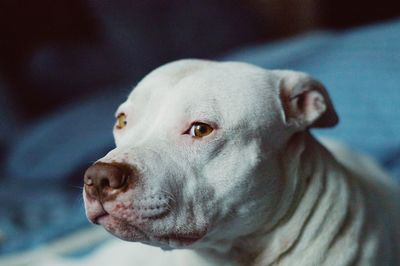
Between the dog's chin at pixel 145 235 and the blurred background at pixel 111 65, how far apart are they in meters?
1.13

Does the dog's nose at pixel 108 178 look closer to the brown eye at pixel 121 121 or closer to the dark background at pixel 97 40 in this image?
the brown eye at pixel 121 121

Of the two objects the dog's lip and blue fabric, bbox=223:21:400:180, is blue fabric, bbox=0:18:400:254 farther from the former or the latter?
the dog's lip

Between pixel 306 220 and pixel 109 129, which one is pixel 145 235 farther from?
pixel 109 129

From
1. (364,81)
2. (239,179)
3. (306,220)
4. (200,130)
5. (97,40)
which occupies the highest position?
(97,40)

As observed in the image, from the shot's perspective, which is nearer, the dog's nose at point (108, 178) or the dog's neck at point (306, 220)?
the dog's nose at point (108, 178)

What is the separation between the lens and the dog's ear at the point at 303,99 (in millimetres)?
1384

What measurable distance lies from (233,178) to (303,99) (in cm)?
31

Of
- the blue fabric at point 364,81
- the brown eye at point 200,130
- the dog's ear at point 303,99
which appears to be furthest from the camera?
the blue fabric at point 364,81

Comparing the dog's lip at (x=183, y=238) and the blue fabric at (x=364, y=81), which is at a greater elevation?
the blue fabric at (x=364, y=81)

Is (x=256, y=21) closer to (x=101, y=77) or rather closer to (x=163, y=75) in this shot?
(x=101, y=77)

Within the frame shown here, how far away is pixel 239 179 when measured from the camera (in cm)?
123

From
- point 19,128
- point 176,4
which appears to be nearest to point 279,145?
point 19,128

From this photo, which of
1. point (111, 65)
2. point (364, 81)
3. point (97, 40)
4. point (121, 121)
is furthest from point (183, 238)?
point (97, 40)

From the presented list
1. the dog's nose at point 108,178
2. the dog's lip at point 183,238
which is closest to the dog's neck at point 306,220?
the dog's lip at point 183,238
